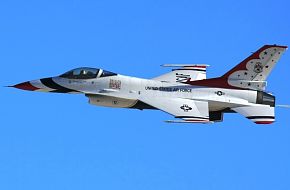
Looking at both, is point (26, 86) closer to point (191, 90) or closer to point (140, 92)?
point (140, 92)

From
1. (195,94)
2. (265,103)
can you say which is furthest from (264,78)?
(195,94)

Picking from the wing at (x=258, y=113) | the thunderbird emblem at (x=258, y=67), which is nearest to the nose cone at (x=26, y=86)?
the wing at (x=258, y=113)

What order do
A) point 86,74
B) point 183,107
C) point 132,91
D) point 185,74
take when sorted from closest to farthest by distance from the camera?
1. point 183,107
2. point 132,91
3. point 86,74
4. point 185,74

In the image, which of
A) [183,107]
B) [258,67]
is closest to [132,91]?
[183,107]

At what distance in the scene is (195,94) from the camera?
3228 centimetres

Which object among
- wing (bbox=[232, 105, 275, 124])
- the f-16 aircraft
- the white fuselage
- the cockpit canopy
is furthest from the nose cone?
wing (bbox=[232, 105, 275, 124])

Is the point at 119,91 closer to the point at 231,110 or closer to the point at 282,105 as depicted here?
the point at 231,110

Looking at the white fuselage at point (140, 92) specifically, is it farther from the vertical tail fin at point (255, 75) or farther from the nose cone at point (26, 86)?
the nose cone at point (26, 86)

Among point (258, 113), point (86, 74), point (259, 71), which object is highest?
point (259, 71)

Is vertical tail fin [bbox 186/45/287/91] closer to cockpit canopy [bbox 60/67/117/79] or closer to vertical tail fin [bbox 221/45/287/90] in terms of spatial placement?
vertical tail fin [bbox 221/45/287/90]

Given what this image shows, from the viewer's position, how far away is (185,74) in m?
35.1

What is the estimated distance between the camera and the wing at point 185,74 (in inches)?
1362

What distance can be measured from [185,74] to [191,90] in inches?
113

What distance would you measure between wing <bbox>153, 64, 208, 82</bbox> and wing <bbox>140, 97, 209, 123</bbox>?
265 cm
